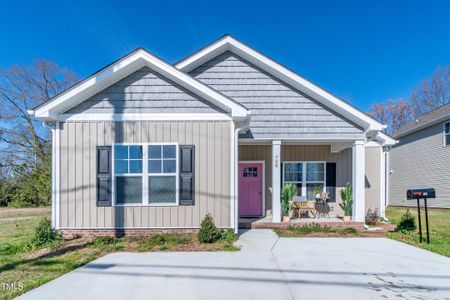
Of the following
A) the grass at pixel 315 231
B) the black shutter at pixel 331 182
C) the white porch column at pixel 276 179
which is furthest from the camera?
the black shutter at pixel 331 182

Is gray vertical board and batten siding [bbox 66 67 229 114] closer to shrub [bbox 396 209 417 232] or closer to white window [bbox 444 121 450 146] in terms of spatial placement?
shrub [bbox 396 209 417 232]

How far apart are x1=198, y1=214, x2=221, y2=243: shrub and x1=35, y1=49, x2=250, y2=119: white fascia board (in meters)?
2.73

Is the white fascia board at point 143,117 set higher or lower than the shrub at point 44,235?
higher

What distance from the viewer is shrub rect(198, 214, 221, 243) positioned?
6754 millimetres

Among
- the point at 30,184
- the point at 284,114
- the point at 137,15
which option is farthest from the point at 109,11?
the point at 30,184

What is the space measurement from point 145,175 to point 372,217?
26.4ft

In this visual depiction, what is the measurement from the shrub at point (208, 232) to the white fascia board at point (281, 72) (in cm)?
494

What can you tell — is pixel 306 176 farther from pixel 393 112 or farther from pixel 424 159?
pixel 393 112

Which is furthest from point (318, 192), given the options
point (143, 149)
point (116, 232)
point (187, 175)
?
point (116, 232)

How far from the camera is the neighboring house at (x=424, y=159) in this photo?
49.4ft

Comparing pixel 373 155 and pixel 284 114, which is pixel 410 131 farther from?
pixel 284 114

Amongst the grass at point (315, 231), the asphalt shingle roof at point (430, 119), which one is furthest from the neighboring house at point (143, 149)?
the asphalt shingle roof at point (430, 119)

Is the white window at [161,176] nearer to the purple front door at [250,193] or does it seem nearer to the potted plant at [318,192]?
the purple front door at [250,193]

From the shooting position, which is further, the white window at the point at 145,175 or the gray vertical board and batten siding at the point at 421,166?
the gray vertical board and batten siding at the point at 421,166
